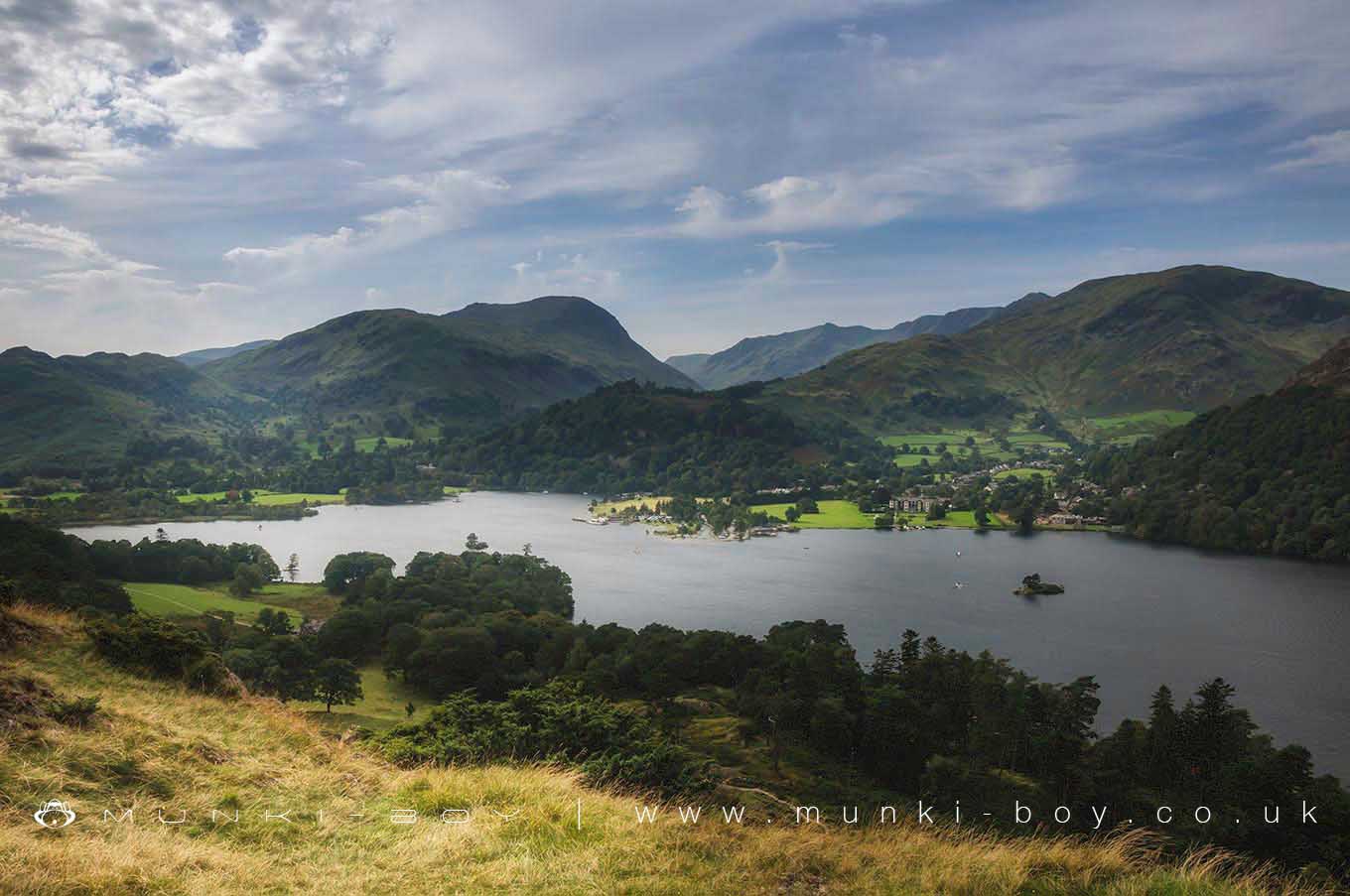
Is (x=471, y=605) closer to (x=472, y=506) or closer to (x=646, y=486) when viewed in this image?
(x=472, y=506)

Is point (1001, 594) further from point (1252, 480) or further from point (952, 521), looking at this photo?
point (1252, 480)

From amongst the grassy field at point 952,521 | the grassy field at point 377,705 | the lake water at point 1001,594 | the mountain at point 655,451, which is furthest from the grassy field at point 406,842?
the mountain at point 655,451

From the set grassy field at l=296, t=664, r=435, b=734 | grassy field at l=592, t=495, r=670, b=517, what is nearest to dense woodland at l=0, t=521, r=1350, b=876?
grassy field at l=296, t=664, r=435, b=734

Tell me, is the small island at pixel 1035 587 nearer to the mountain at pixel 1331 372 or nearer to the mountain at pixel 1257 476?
the mountain at pixel 1257 476

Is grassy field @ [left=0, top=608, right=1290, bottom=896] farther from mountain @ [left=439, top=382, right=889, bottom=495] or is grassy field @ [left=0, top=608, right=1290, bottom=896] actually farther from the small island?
mountain @ [left=439, top=382, right=889, bottom=495]

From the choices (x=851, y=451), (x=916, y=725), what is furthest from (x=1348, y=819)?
(x=851, y=451)

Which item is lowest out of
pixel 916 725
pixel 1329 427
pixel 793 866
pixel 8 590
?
pixel 916 725
